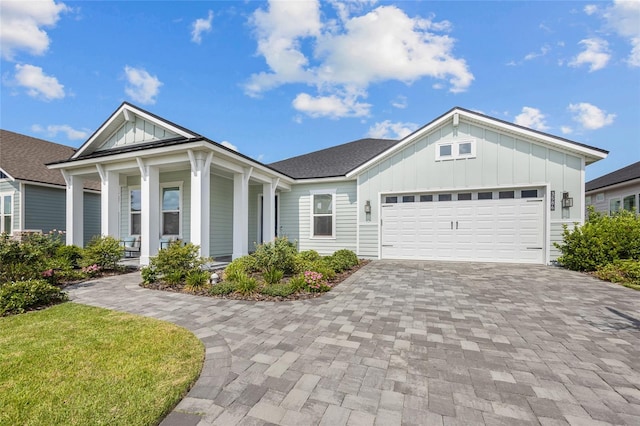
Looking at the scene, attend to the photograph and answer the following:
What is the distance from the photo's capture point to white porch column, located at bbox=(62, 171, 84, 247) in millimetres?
9844

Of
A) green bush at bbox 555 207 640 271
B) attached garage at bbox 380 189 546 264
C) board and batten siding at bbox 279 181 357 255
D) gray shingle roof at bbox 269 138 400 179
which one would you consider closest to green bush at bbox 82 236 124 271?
board and batten siding at bbox 279 181 357 255

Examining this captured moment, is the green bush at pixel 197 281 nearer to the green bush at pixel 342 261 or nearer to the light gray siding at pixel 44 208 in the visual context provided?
the green bush at pixel 342 261

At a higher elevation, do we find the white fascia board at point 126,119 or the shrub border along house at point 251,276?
the white fascia board at point 126,119

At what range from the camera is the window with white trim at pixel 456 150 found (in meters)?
9.28

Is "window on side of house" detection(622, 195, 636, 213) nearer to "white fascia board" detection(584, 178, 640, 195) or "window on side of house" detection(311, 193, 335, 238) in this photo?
"white fascia board" detection(584, 178, 640, 195)

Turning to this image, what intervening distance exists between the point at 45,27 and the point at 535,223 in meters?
16.0

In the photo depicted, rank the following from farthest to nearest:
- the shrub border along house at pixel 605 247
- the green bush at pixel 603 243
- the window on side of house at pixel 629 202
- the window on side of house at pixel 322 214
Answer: the window on side of house at pixel 629 202 → the window on side of house at pixel 322 214 → the green bush at pixel 603 243 → the shrub border along house at pixel 605 247

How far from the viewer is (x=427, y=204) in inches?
388

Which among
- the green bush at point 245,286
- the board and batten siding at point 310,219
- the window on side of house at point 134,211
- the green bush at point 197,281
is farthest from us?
the window on side of house at point 134,211

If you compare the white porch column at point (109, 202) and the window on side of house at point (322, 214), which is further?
the window on side of house at point (322, 214)

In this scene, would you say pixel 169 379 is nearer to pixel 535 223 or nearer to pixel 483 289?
pixel 483 289

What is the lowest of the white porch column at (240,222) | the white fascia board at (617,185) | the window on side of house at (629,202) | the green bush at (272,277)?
the green bush at (272,277)

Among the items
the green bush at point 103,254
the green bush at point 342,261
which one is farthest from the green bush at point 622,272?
the green bush at point 103,254

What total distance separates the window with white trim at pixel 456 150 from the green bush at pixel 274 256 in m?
6.42
